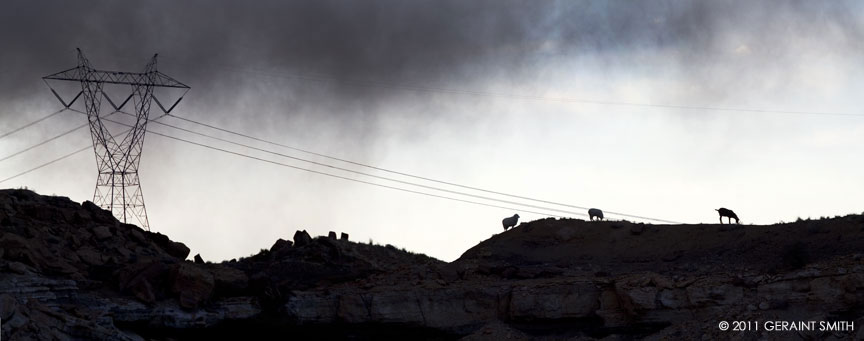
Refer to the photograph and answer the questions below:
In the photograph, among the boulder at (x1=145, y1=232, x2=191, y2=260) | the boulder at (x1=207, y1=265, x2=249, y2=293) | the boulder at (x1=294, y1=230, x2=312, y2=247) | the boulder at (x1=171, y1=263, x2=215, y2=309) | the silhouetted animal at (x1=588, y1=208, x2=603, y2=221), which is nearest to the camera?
the boulder at (x1=171, y1=263, x2=215, y2=309)

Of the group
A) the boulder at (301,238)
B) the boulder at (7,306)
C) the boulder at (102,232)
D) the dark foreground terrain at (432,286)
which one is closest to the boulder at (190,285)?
the dark foreground terrain at (432,286)

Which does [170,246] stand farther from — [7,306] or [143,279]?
[7,306]

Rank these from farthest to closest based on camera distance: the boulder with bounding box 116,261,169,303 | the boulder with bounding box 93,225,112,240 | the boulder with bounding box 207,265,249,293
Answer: the boulder with bounding box 93,225,112,240, the boulder with bounding box 207,265,249,293, the boulder with bounding box 116,261,169,303

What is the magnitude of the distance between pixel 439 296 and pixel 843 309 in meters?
15.8

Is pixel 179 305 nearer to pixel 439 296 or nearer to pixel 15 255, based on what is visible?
pixel 15 255

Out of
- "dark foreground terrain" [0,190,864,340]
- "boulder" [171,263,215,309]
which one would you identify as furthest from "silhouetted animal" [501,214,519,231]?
"boulder" [171,263,215,309]

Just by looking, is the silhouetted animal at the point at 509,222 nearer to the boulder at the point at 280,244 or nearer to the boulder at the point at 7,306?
Answer: the boulder at the point at 280,244

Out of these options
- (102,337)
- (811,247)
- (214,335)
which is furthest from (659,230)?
(102,337)

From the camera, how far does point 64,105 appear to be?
56625 mm

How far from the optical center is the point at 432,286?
44.9 metres

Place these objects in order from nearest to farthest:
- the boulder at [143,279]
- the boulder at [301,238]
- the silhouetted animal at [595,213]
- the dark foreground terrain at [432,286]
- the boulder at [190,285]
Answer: the dark foreground terrain at [432,286]
the boulder at [143,279]
the boulder at [190,285]
the boulder at [301,238]
the silhouetted animal at [595,213]

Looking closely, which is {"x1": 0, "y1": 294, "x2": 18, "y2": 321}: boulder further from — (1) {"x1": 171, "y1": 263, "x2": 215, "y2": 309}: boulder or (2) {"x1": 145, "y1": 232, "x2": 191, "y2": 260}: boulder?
(2) {"x1": 145, "y1": 232, "x2": 191, "y2": 260}: boulder

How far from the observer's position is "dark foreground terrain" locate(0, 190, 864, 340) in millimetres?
38906

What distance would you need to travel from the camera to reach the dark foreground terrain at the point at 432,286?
1532 inches
